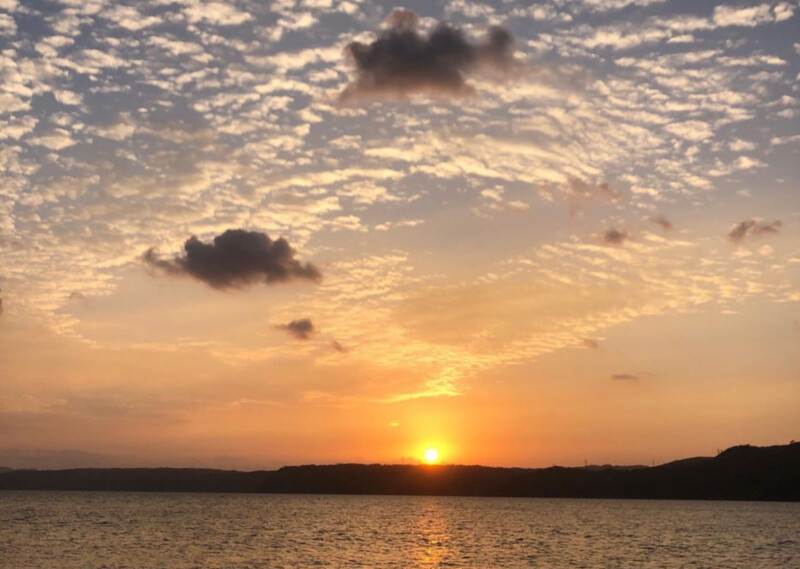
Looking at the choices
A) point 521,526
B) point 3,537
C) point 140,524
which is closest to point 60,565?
point 3,537

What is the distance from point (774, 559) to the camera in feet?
358

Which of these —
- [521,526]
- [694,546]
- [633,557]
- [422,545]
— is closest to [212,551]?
[422,545]

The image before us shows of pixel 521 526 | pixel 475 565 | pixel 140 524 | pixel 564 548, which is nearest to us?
pixel 475 565

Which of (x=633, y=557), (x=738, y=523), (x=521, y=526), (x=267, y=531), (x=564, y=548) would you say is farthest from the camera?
(x=738, y=523)

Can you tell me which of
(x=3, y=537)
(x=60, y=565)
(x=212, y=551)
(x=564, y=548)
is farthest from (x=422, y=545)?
(x=3, y=537)

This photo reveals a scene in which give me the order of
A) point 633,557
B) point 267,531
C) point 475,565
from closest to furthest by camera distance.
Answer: point 475,565 < point 633,557 < point 267,531

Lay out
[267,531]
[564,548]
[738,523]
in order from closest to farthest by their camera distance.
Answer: [564,548]
[267,531]
[738,523]

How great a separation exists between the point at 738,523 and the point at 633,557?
106224 mm

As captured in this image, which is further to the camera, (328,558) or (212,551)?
(212,551)

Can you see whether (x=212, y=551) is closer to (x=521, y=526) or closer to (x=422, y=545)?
(x=422, y=545)

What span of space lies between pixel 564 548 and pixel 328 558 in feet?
126

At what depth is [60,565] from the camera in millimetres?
90188

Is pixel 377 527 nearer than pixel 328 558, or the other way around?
pixel 328 558

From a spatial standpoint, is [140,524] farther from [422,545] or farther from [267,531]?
[422,545]
